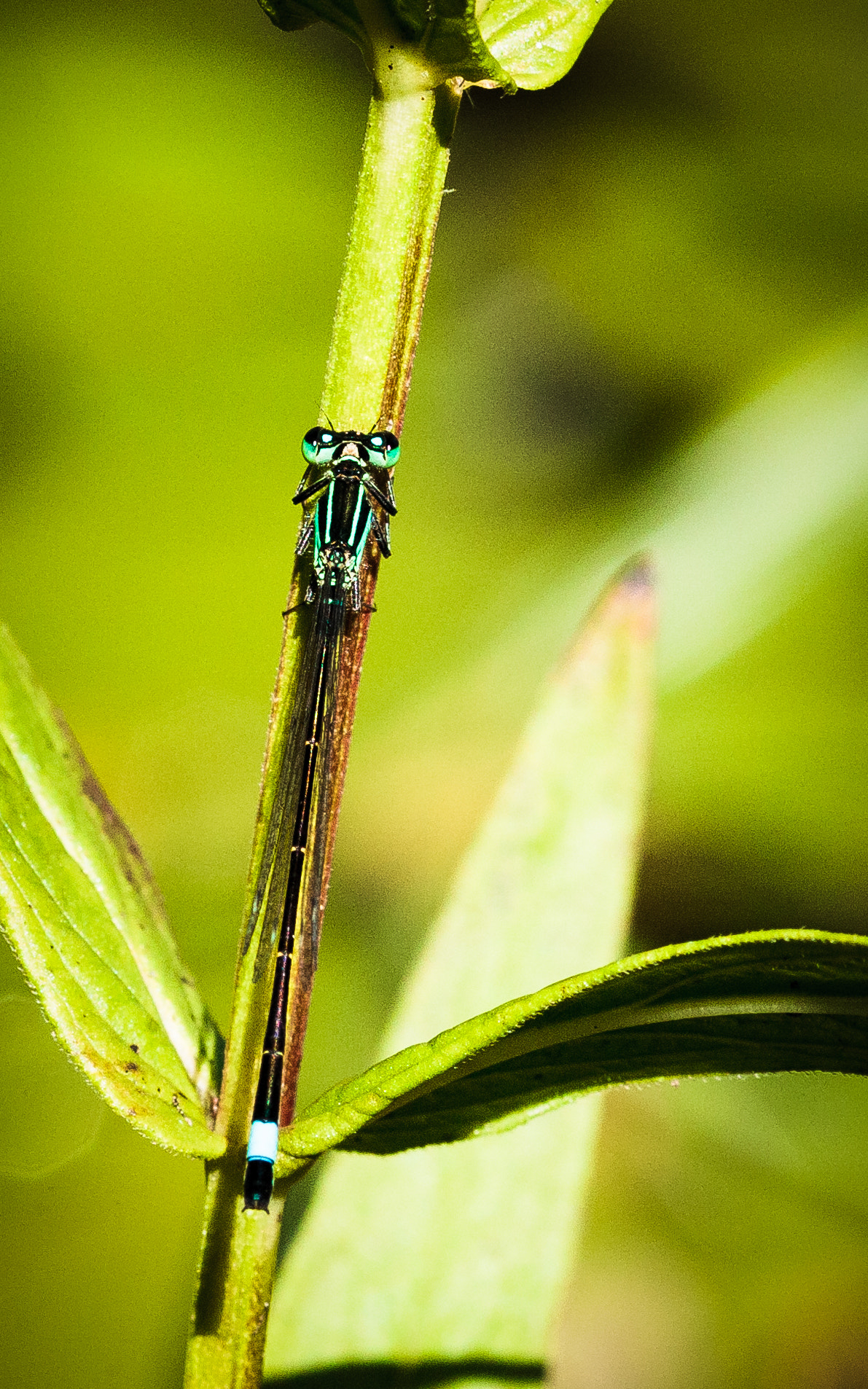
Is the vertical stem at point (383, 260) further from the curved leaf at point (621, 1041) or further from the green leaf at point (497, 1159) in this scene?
the green leaf at point (497, 1159)

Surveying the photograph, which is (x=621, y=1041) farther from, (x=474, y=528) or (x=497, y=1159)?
(x=474, y=528)

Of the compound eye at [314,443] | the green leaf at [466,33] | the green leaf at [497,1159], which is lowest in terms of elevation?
the green leaf at [497,1159]

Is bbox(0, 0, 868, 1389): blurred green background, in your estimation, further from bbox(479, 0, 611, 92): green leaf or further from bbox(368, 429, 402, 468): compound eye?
bbox(479, 0, 611, 92): green leaf

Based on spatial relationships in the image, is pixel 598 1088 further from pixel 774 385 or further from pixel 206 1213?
pixel 774 385

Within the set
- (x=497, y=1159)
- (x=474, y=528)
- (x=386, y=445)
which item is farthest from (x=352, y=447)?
(x=474, y=528)

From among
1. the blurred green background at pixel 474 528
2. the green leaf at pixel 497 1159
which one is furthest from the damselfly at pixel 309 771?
the blurred green background at pixel 474 528

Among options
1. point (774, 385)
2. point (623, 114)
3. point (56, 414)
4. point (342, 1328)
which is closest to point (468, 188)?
point (623, 114)

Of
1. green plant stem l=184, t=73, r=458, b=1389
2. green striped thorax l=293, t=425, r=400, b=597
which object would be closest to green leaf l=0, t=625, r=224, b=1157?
green plant stem l=184, t=73, r=458, b=1389
